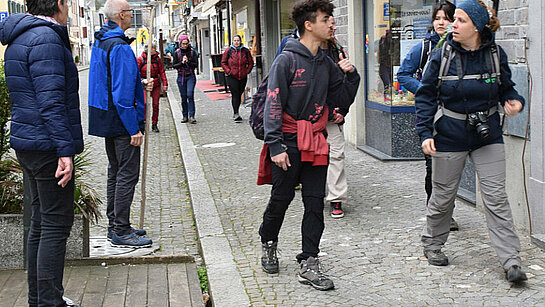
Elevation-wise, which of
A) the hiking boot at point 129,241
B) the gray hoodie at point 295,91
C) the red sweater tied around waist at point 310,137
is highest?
the gray hoodie at point 295,91

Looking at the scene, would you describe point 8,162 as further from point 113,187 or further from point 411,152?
point 411,152

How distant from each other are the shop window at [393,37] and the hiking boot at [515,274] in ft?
16.8

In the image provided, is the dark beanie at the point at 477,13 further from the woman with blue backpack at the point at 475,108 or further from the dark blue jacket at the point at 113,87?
the dark blue jacket at the point at 113,87

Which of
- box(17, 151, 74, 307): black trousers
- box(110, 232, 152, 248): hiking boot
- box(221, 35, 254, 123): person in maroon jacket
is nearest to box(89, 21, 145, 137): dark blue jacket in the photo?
box(110, 232, 152, 248): hiking boot

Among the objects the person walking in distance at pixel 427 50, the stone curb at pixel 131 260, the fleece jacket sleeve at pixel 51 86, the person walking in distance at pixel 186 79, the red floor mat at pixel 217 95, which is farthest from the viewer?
the red floor mat at pixel 217 95

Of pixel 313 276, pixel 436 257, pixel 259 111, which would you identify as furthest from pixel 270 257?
pixel 436 257

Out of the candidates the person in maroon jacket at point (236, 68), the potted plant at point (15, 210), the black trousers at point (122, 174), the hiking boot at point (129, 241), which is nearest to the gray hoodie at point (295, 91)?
the potted plant at point (15, 210)

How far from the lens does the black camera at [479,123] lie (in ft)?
15.1

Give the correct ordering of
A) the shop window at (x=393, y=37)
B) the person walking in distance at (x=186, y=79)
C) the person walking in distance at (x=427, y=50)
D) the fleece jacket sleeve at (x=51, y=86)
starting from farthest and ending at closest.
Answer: the person walking in distance at (x=186, y=79) → the shop window at (x=393, y=37) → the person walking in distance at (x=427, y=50) → the fleece jacket sleeve at (x=51, y=86)

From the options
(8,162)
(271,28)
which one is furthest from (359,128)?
(271,28)

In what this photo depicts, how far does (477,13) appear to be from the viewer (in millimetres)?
4617

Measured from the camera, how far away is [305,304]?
4.43 m

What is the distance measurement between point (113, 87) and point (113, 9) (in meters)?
0.66

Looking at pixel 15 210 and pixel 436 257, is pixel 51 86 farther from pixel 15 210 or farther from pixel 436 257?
pixel 436 257
